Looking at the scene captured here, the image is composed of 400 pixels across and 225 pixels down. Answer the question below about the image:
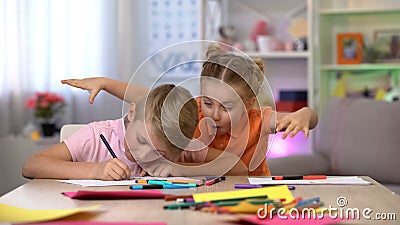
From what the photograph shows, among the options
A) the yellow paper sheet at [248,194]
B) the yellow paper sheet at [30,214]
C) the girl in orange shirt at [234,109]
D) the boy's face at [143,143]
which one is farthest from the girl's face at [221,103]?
the yellow paper sheet at [30,214]

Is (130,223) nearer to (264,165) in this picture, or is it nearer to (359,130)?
(264,165)

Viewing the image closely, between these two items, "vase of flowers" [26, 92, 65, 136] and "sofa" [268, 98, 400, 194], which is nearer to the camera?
"sofa" [268, 98, 400, 194]

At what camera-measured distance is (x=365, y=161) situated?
324 centimetres

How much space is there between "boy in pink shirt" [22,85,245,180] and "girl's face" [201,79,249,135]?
0.04 meters

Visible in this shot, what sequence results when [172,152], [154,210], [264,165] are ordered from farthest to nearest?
[264,165], [172,152], [154,210]

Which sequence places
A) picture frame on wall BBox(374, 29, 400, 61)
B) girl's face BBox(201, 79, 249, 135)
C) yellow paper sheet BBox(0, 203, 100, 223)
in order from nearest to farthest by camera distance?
1. yellow paper sheet BBox(0, 203, 100, 223)
2. girl's face BBox(201, 79, 249, 135)
3. picture frame on wall BBox(374, 29, 400, 61)

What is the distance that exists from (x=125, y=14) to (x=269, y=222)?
3633 mm

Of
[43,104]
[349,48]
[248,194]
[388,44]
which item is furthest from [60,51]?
[248,194]

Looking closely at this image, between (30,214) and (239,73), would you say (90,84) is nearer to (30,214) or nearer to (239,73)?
(239,73)

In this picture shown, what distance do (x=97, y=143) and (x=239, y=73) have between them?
0.38 m

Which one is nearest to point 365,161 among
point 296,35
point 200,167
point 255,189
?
point 296,35

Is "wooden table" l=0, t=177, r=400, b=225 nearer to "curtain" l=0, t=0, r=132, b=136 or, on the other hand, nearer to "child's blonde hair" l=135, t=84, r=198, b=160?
"child's blonde hair" l=135, t=84, r=198, b=160

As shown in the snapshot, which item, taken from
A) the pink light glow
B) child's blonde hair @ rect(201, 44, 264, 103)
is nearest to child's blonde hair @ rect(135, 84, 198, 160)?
child's blonde hair @ rect(201, 44, 264, 103)

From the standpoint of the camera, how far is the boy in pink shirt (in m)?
1.56
